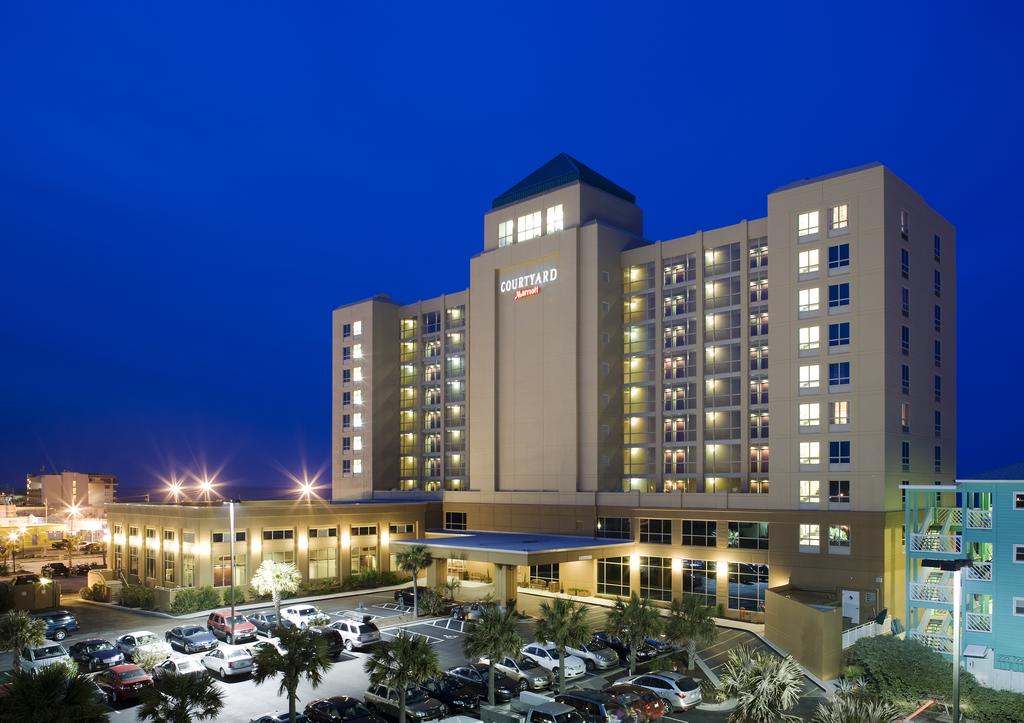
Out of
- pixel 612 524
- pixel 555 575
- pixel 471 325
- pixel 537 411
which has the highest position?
pixel 471 325

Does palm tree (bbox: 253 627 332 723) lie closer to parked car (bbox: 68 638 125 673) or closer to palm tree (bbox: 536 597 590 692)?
palm tree (bbox: 536 597 590 692)

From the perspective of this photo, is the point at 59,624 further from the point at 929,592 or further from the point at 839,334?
the point at 839,334

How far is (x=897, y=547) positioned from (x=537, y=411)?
32297 millimetres

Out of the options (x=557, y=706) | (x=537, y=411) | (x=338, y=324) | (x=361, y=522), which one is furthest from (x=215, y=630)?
(x=338, y=324)

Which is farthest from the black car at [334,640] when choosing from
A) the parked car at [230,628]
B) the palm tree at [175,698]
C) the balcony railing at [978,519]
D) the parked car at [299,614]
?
the balcony railing at [978,519]

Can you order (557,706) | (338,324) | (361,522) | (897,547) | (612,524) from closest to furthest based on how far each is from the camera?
(557,706) → (897,547) → (612,524) → (361,522) → (338,324)

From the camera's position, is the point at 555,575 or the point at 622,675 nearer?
the point at 622,675

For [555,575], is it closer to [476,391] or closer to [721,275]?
[476,391]

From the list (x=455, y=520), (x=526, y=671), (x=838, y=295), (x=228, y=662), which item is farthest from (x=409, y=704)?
(x=455, y=520)

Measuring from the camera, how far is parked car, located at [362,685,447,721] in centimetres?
3303

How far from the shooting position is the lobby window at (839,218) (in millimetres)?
56219

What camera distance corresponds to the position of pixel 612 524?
67500 mm

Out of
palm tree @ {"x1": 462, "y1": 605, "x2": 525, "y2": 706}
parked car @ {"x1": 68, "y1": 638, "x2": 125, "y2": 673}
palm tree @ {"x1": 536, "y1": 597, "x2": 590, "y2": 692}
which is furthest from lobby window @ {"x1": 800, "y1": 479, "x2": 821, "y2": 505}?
parked car @ {"x1": 68, "y1": 638, "x2": 125, "y2": 673}

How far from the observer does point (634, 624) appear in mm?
38375
